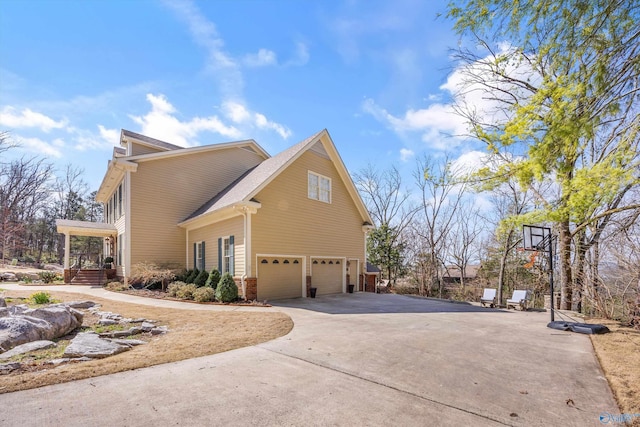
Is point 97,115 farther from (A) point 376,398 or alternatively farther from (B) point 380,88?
(A) point 376,398

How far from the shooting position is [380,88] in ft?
42.0

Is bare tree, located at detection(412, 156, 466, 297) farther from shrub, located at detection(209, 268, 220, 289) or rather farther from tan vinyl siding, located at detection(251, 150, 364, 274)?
shrub, located at detection(209, 268, 220, 289)

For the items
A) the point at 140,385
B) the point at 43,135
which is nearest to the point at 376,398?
the point at 140,385

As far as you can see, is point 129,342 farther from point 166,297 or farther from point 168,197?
point 168,197

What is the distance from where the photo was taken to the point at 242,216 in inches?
488

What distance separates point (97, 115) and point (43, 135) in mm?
11302

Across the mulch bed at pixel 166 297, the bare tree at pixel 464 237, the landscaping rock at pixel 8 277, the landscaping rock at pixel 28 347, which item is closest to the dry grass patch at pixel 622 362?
the landscaping rock at pixel 28 347

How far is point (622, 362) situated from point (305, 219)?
10.8m

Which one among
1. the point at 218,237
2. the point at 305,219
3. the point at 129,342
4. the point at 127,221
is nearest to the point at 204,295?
the point at 218,237

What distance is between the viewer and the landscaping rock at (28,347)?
5.05 metres

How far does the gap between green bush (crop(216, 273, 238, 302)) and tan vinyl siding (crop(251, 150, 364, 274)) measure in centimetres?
141

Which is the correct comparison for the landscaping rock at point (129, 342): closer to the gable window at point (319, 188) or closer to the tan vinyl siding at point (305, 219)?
the tan vinyl siding at point (305, 219)

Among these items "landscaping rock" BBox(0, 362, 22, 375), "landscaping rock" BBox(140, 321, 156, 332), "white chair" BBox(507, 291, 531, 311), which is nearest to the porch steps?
"landscaping rock" BBox(140, 321, 156, 332)

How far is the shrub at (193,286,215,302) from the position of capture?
11.7 metres
